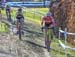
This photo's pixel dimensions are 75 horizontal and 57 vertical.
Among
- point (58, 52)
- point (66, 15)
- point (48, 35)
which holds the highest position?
point (66, 15)

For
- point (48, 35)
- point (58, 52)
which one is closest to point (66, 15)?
point (58, 52)

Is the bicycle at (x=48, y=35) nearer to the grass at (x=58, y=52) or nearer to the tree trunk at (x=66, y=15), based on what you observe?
the grass at (x=58, y=52)

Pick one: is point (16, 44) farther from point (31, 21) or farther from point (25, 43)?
point (31, 21)

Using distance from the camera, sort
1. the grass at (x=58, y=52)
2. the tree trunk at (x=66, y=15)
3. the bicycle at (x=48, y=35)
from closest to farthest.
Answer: the grass at (x=58, y=52), the bicycle at (x=48, y=35), the tree trunk at (x=66, y=15)

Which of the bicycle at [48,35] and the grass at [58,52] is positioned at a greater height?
the bicycle at [48,35]

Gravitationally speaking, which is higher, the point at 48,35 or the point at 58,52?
the point at 48,35

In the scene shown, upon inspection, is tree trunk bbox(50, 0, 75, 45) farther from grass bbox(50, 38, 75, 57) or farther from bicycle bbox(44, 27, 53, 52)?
bicycle bbox(44, 27, 53, 52)

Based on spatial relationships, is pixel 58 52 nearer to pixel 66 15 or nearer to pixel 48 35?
pixel 48 35

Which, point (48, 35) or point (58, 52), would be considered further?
point (58, 52)

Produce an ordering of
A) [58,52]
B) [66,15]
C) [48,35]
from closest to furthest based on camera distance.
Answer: [48,35] → [58,52] → [66,15]

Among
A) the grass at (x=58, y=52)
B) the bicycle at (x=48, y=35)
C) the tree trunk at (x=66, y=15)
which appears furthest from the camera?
the tree trunk at (x=66, y=15)

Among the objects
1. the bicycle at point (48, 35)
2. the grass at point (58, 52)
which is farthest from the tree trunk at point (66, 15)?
the bicycle at point (48, 35)

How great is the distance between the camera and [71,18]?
2114 cm

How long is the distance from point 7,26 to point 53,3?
209 inches
